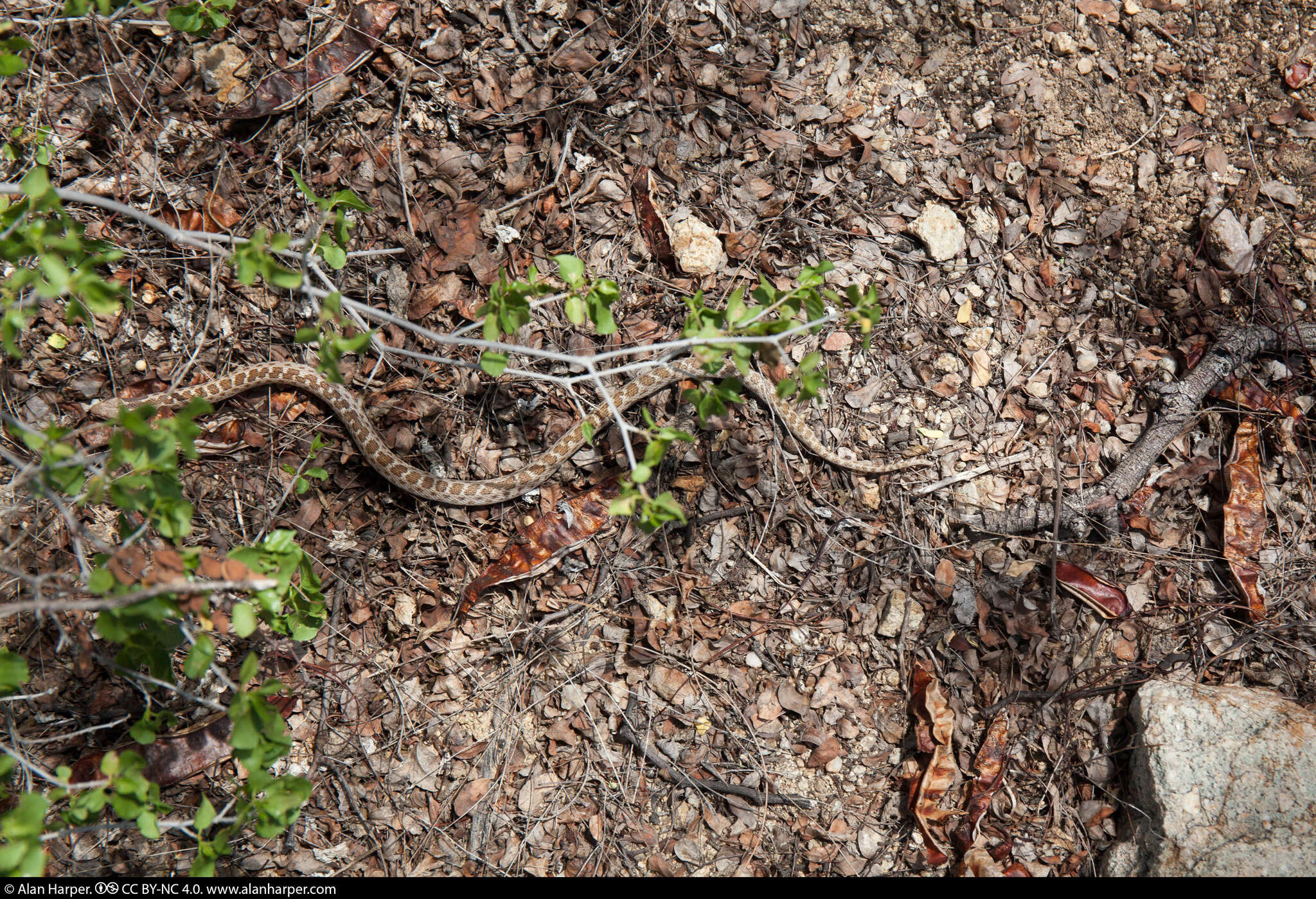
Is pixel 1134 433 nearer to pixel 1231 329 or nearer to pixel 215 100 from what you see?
pixel 1231 329

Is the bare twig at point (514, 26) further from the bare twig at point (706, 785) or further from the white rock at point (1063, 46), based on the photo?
the bare twig at point (706, 785)

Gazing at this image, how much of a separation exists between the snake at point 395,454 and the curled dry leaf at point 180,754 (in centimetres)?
164

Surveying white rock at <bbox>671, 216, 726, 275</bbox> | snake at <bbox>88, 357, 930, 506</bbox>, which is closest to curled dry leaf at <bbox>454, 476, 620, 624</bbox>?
snake at <bbox>88, 357, 930, 506</bbox>

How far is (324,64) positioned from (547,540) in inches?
148

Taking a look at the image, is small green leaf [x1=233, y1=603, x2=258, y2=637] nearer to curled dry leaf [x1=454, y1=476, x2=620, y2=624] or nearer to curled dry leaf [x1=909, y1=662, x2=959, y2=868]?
curled dry leaf [x1=454, y1=476, x2=620, y2=624]

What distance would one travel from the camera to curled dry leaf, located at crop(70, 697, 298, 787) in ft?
14.7

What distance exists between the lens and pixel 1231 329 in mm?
5242

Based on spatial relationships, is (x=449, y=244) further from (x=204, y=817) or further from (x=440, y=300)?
(x=204, y=817)

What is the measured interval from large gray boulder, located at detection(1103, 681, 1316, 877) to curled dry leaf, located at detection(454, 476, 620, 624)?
367 centimetres

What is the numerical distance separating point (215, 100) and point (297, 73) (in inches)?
24.1

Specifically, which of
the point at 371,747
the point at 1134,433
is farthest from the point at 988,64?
the point at 371,747

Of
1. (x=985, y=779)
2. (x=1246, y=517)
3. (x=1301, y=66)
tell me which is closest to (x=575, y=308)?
(x=985, y=779)

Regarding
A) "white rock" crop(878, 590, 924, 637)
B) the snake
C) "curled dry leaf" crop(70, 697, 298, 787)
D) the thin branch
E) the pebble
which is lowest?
"curled dry leaf" crop(70, 697, 298, 787)

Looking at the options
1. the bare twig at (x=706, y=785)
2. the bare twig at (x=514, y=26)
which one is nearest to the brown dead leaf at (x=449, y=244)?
the bare twig at (x=514, y=26)
